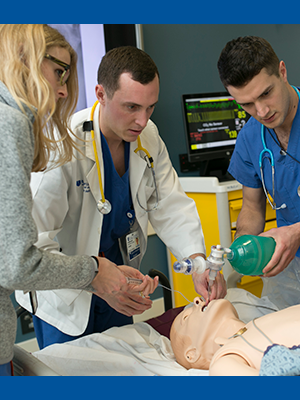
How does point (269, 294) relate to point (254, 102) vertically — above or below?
below

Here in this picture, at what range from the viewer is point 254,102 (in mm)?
1441

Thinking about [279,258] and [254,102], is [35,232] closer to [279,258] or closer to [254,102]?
[279,258]

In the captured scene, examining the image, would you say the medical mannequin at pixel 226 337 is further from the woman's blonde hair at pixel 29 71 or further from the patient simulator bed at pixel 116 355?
the woman's blonde hair at pixel 29 71

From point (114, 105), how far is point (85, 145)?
0.19 m

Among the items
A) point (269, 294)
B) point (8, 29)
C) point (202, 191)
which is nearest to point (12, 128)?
point (8, 29)

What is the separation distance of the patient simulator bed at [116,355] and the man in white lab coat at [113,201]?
128 mm

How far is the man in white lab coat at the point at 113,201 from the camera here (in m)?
1.39

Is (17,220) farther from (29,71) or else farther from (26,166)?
(29,71)

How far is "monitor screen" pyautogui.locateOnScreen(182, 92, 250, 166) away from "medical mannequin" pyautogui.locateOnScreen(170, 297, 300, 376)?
1604 millimetres

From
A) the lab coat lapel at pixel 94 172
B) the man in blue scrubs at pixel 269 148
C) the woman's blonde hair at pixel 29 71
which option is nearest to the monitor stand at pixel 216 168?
the man in blue scrubs at pixel 269 148

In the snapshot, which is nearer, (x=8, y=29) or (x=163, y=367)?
(x=8, y=29)

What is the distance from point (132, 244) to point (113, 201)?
21 cm

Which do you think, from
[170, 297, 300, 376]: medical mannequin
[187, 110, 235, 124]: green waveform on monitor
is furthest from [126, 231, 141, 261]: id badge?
[187, 110, 235, 124]: green waveform on monitor

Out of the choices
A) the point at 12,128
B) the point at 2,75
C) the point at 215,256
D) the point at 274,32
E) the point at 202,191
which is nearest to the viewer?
the point at 12,128
